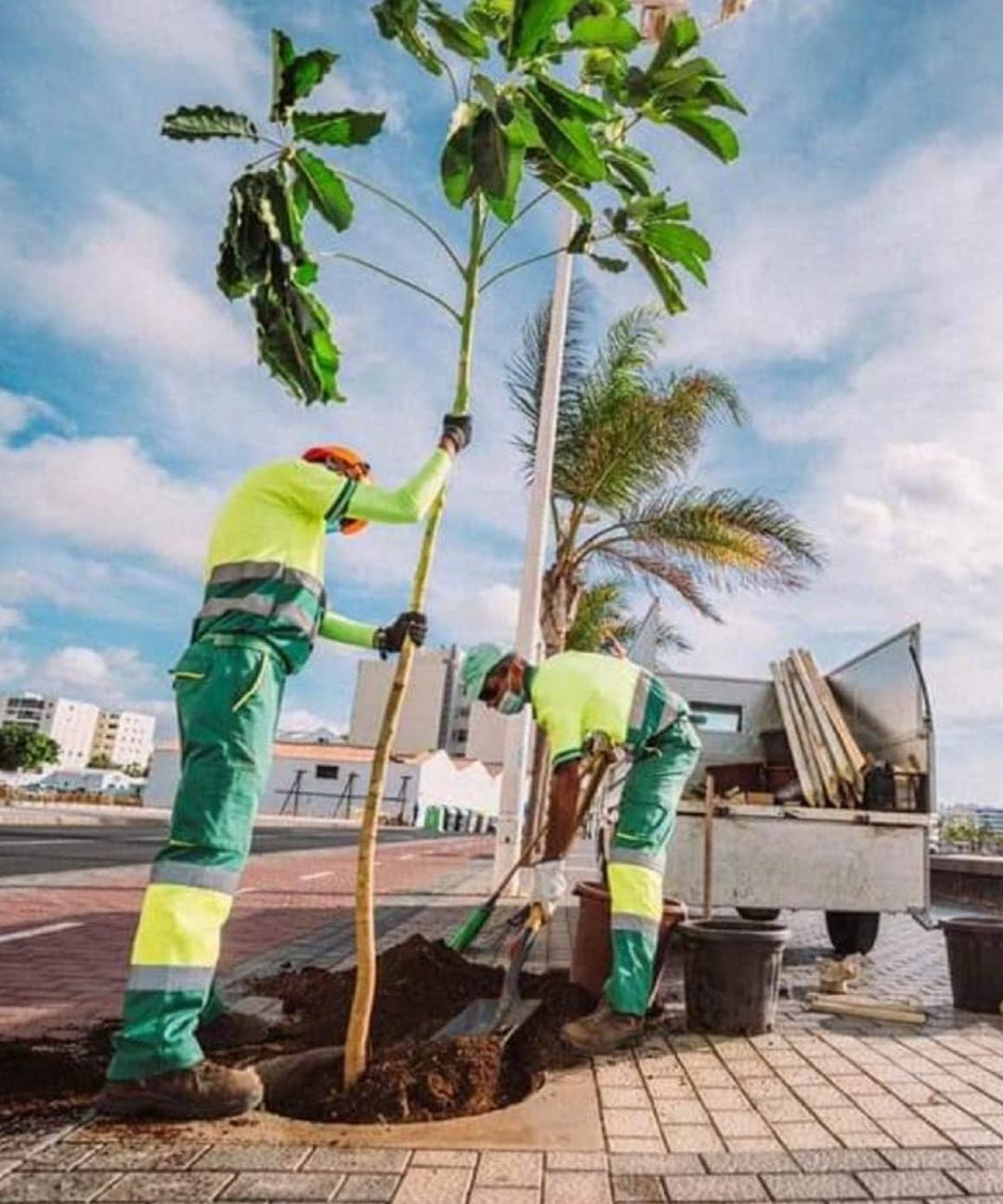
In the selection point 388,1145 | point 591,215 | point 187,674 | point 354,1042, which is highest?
point 591,215

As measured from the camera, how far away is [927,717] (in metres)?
6.00

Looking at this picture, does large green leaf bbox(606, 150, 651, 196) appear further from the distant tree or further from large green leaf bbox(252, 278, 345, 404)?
the distant tree

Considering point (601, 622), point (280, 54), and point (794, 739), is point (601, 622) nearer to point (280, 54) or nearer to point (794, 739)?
point (794, 739)

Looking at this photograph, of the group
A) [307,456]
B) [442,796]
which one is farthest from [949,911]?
[442,796]

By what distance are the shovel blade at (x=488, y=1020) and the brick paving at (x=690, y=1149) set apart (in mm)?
348

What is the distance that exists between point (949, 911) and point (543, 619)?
648cm

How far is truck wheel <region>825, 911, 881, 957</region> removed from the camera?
694 cm

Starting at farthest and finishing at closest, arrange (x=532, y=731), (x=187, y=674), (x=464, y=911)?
(x=532, y=731) < (x=464, y=911) < (x=187, y=674)

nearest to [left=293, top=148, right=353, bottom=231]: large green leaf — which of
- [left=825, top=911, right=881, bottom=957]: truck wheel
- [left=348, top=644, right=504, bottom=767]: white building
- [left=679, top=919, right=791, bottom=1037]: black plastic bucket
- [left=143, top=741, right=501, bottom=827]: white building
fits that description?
[left=679, top=919, right=791, bottom=1037]: black plastic bucket

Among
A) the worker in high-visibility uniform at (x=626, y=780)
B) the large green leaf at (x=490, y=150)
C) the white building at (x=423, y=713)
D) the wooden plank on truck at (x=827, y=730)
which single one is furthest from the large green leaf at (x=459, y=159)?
the white building at (x=423, y=713)

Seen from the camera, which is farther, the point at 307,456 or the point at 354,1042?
the point at 307,456

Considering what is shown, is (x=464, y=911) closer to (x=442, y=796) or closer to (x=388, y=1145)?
(x=388, y=1145)

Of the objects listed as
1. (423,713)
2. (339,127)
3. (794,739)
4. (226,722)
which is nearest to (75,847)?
(794,739)

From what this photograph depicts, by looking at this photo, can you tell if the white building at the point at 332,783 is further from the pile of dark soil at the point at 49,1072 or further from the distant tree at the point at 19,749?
the pile of dark soil at the point at 49,1072
